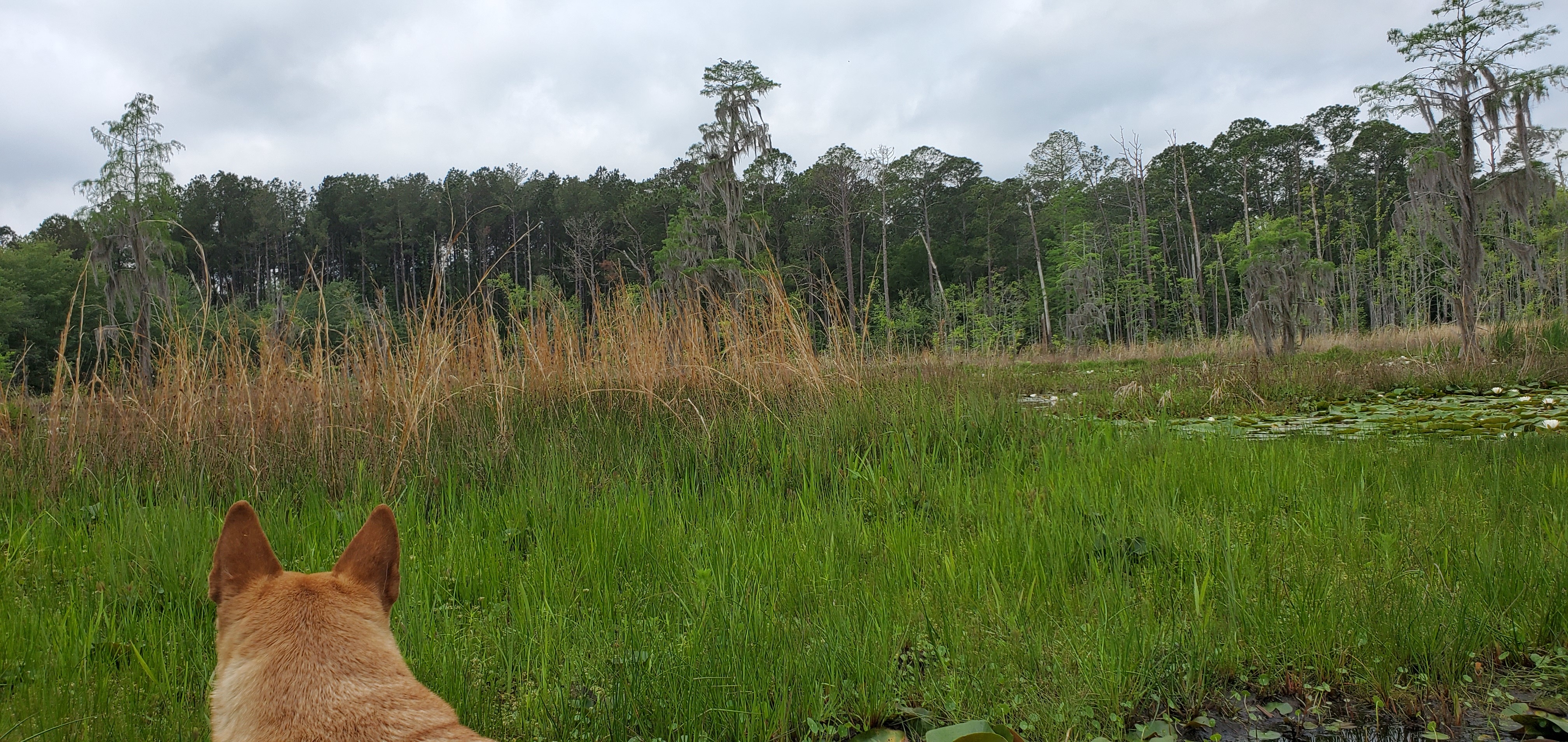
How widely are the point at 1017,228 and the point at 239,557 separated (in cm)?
5339

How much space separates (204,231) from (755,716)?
229 feet

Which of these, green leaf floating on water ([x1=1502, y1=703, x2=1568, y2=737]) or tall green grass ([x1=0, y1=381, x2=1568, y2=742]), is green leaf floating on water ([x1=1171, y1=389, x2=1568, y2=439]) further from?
green leaf floating on water ([x1=1502, y1=703, x2=1568, y2=737])

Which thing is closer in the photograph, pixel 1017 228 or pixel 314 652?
pixel 314 652

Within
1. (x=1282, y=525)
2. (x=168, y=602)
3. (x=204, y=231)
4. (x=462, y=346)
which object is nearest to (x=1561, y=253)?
(x=1282, y=525)

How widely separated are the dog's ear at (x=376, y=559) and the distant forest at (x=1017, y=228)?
16184mm

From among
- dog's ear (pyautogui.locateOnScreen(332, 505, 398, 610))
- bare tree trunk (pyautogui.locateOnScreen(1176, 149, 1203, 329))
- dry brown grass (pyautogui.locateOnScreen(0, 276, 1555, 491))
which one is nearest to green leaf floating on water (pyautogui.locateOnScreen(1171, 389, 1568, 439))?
dry brown grass (pyautogui.locateOnScreen(0, 276, 1555, 491))

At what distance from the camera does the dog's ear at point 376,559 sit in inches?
50.6

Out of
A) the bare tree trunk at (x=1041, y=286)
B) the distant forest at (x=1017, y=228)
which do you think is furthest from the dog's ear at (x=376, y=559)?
the bare tree trunk at (x=1041, y=286)

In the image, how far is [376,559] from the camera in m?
1.30

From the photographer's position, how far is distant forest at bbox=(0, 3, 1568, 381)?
1989 cm

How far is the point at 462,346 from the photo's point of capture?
522 centimetres

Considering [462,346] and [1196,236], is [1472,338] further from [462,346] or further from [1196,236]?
[1196,236]

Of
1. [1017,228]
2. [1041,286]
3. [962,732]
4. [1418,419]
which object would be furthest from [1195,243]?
[962,732]

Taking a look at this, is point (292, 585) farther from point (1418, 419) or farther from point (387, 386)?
point (1418, 419)
